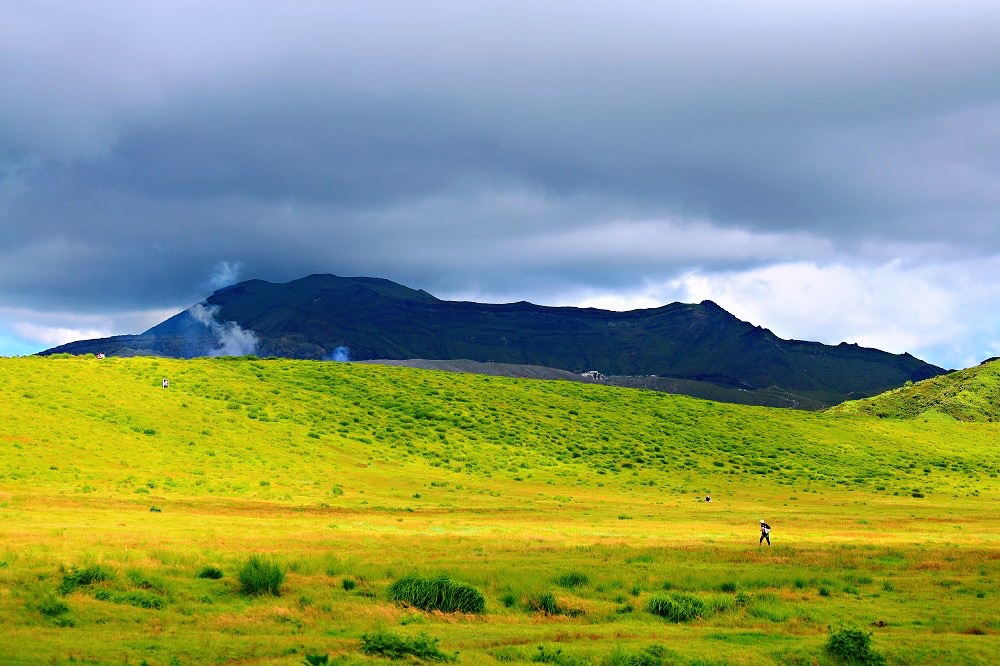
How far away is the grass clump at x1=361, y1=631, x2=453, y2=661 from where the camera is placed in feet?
65.9

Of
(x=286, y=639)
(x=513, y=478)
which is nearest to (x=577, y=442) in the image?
(x=513, y=478)

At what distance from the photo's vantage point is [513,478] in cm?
8019

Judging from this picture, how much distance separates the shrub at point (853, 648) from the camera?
21.0 meters

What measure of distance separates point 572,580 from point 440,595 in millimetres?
6021

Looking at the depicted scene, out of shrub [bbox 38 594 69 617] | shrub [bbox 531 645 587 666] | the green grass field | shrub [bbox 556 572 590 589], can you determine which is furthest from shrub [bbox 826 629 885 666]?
shrub [bbox 38 594 69 617]

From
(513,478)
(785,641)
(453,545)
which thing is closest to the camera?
(785,641)

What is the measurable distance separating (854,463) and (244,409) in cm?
6739

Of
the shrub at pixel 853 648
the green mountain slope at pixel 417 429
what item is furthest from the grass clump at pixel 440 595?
the green mountain slope at pixel 417 429

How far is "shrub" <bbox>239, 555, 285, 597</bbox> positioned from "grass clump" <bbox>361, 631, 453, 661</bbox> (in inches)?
282

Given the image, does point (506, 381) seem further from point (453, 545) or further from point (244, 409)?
point (453, 545)

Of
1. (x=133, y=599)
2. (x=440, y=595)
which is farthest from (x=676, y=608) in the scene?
(x=133, y=599)

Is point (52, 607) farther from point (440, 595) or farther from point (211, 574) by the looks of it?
point (440, 595)

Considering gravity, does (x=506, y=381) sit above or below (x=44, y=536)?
above

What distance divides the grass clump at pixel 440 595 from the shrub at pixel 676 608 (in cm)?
506
